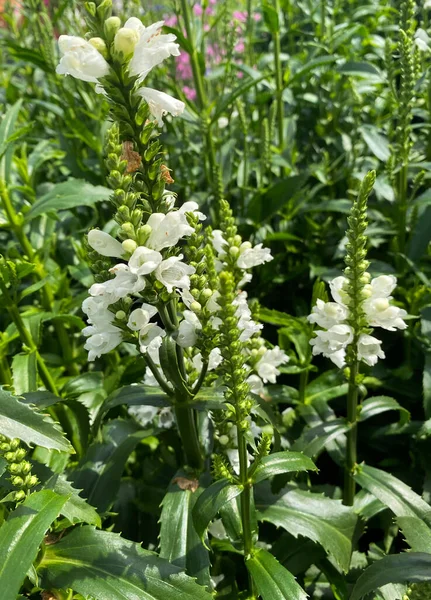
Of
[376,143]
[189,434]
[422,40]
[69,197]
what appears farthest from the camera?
[376,143]

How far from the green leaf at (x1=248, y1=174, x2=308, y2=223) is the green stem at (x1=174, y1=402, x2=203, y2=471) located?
149 centimetres

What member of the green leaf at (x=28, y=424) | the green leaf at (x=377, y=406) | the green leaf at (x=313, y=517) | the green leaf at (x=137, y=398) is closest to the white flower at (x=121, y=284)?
the green leaf at (x=28, y=424)

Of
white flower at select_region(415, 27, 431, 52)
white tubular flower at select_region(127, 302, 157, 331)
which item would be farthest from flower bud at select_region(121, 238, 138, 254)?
white flower at select_region(415, 27, 431, 52)

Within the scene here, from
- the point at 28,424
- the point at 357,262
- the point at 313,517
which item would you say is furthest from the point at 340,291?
the point at 28,424

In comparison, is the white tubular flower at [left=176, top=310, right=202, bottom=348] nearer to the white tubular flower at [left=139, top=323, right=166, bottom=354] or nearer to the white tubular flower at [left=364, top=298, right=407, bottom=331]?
the white tubular flower at [left=139, top=323, right=166, bottom=354]

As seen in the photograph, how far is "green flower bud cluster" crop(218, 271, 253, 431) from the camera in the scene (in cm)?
134

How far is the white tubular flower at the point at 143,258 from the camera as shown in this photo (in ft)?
4.70

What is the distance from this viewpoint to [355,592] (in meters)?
1.67

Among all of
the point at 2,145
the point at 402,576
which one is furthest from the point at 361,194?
the point at 2,145

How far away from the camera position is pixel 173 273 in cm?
153

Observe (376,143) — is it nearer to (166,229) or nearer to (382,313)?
(382,313)

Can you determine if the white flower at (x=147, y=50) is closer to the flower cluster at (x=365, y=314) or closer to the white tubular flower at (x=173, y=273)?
the white tubular flower at (x=173, y=273)

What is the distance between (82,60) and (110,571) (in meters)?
1.36

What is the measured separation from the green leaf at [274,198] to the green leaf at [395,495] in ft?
5.30
